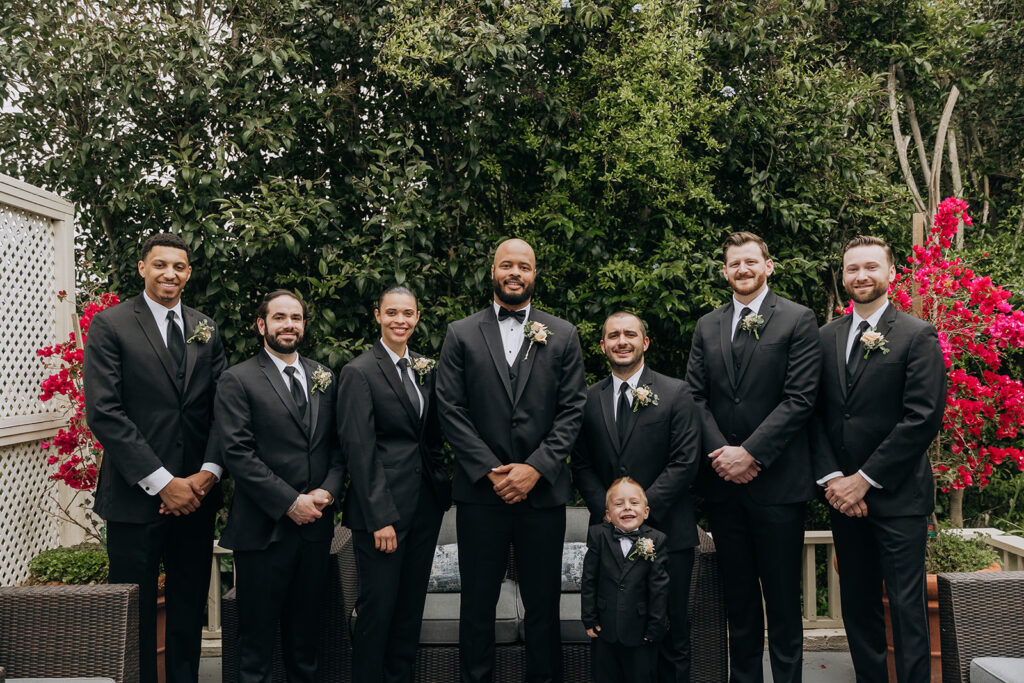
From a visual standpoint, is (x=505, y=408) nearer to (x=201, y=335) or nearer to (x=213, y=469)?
(x=213, y=469)

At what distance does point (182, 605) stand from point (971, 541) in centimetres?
409

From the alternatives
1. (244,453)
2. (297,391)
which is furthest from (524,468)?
(244,453)

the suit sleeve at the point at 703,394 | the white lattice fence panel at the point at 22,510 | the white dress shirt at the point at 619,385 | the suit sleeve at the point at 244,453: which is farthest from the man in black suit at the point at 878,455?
the white lattice fence panel at the point at 22,510

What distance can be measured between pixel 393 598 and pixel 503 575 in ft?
1.66

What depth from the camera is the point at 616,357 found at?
3.62 m

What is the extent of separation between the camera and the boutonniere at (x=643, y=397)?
3.53 m

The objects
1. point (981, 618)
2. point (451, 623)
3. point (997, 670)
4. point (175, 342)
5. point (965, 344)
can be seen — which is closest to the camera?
point (997, 670)

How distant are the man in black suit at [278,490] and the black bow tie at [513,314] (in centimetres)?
89

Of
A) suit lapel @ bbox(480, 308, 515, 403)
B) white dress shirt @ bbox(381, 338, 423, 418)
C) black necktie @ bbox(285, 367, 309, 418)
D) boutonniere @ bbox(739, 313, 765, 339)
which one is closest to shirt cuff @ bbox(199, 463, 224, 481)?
black necktie @ bbox(285, 367, 309, 418)

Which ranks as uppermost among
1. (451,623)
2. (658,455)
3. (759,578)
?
(658,455)

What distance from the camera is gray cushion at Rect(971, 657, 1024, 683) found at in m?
2.82

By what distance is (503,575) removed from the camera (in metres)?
3.52

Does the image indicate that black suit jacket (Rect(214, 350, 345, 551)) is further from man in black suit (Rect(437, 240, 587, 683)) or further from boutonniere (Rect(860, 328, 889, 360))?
boutonniere (Rect(860, 328, 889, 360))

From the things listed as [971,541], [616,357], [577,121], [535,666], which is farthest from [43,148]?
[971,541]
